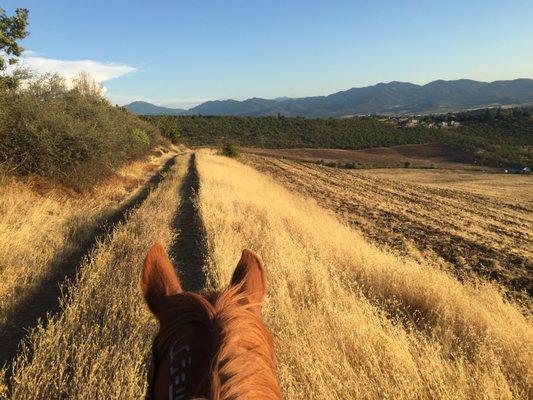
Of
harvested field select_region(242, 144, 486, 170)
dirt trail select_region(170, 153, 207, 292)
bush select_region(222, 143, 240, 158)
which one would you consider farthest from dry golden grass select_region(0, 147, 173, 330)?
harvested field select_region(242, 144, 486, 170)

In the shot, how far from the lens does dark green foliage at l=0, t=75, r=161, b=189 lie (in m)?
12.0

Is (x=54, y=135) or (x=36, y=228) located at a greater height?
(x=54, y=135)

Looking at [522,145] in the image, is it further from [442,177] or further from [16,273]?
[16,273]

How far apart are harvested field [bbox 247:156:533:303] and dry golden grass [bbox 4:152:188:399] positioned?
250 inches

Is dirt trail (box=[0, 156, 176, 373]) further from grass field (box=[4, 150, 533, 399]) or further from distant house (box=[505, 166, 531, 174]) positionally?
distant house (box=[505, 166, 531, 174])

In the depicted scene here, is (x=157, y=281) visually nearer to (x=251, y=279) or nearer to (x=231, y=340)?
(x=251, y=279)

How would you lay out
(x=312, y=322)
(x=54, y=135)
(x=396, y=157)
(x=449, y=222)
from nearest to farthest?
1. (x=312, y=322)
2. (x=54, y=135)
3. (x=449, y=222)
4. (x=396, y=157)

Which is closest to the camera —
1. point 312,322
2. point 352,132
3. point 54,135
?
point 312,322

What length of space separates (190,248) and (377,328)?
4665 millimetres

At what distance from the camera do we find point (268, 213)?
10930 millimetres

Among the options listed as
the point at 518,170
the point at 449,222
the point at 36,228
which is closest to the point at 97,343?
the point at 36,228

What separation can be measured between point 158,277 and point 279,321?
251cm

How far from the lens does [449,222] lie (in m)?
14.9

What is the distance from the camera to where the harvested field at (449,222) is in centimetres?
959
